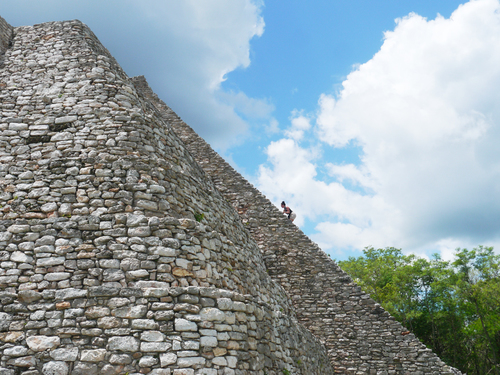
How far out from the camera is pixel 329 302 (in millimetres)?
13531

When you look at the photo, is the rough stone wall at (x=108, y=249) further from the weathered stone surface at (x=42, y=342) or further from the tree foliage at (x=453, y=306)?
the tree foliage at (x=453, y=306)

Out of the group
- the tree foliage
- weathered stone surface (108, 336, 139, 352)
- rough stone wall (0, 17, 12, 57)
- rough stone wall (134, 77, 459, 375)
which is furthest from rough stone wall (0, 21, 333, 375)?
the tree foliage

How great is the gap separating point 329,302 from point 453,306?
54.0 feet

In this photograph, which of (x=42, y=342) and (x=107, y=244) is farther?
(x=107, y=244)

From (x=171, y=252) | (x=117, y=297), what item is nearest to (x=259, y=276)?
(x=171, y=252)

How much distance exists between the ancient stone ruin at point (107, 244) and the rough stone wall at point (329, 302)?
96 cm

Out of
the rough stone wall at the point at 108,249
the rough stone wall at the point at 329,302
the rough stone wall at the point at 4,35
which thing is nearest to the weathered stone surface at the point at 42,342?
the rough stone wall at the point at 108,249

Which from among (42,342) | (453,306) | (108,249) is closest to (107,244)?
(108,249)

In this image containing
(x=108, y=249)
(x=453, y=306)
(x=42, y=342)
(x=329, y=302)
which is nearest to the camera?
(x=42, y=342)

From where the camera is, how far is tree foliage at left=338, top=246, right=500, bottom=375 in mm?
24203

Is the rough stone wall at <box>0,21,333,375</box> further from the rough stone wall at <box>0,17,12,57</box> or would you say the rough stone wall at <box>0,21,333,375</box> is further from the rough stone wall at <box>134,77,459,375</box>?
the rough stone wall at <box>134,77,459,375</box>

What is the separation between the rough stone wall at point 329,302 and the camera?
493 inches

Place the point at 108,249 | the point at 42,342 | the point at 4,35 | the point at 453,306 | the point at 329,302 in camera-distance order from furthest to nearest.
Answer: the point at 453,306
the point at 329,302
the point at 4,35
the point at 108,249
the point at 42,342

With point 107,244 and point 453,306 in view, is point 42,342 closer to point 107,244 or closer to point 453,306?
point 107,244
